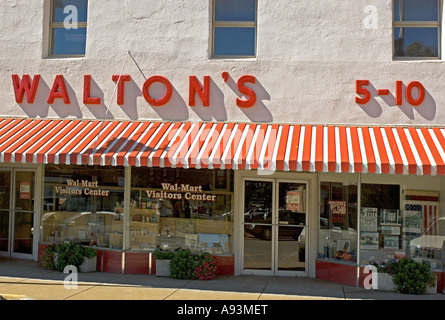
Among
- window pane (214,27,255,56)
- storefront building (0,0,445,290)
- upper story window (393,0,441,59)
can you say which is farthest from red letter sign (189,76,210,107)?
upper story window (393,0,441,59)

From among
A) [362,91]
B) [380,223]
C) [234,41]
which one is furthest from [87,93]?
[380,223]

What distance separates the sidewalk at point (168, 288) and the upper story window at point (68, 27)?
527cm

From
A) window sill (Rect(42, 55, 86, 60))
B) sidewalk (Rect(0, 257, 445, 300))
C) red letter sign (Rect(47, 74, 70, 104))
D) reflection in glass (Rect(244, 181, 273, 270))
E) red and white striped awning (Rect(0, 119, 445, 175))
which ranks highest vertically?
window sill (Rect(42, 55, 86, 60))

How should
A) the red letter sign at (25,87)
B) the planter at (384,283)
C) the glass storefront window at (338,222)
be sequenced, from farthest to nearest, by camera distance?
the red letter sign at (25,87), the glass storefront window at (338,222), the planter at (384,283)

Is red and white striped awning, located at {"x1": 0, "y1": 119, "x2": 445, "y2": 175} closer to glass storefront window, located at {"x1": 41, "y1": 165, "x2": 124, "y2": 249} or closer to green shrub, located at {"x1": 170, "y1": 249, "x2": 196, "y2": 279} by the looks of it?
glass storefront window, located at {"x1": 41, "y1": 165, "x2": 124, "y2": 249}

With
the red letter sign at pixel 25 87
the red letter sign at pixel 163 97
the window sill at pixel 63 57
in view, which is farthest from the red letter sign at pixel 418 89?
the red letter sign at pixel 25 87

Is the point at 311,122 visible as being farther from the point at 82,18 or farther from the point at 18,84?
the point at 18,84

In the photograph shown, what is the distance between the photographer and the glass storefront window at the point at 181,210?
37.7 ft

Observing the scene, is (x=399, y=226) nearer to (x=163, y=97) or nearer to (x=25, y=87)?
(x=163, y=97)

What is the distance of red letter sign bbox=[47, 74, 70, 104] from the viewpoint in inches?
454

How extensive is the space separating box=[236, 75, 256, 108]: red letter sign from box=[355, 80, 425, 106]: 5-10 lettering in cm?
224

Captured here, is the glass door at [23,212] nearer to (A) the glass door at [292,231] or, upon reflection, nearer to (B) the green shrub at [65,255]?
(B) the green shrub at [65,255]

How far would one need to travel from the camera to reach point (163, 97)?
1118cm

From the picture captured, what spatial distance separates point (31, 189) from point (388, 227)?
8727mm
